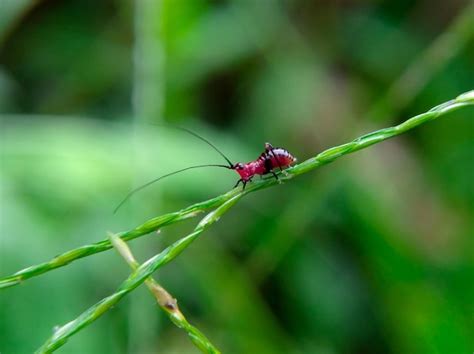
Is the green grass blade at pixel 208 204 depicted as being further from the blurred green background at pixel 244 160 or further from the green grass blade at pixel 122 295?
the blurred green background at pixel 244 160

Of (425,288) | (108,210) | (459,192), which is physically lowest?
(425,288)

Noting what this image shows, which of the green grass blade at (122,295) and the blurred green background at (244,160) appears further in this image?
the blurred green background at (244,160)

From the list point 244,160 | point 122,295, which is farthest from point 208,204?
point 244,160

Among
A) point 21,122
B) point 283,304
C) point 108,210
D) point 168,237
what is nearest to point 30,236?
point 108,210

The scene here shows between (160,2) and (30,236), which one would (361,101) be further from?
(30,236)

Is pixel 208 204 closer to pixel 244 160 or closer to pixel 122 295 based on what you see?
pixel 122 295

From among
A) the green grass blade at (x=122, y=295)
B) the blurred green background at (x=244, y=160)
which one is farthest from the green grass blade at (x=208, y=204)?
the blurred green background at (x=244, y=160)

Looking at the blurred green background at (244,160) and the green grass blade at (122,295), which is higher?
the blurred green background at (244,160)

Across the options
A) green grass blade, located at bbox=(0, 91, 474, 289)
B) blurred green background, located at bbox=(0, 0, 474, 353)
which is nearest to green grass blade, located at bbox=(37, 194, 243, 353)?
green grass blade, located at bbox=(0, 91, 474, 289)
